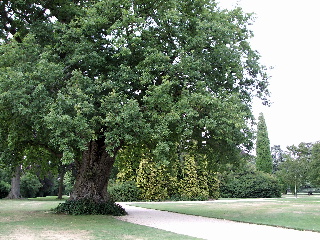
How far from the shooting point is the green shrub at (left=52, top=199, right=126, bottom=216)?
15.7 metres

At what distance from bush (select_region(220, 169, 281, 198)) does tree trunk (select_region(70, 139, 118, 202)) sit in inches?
951

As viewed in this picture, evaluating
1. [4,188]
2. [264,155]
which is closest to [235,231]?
[4,188]

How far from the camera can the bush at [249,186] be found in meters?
37.9

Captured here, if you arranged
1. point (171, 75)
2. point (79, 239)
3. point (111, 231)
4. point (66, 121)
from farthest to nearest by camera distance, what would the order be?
point (171, 75) → point (66, 121) → point (111, 231) → point (79, 239)

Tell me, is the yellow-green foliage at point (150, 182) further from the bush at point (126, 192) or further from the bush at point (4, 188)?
the bush at point (4, 188)

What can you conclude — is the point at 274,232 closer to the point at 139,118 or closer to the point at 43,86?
the point at 139,118

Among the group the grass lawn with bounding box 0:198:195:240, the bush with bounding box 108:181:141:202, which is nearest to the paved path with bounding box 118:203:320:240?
the grass lawn with bounding box 0:198:195:240

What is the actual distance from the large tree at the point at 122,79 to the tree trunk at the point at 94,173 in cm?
5

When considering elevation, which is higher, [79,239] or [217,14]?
[217,14]

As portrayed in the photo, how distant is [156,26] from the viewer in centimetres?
1452

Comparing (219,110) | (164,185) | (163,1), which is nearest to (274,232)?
(219,110)

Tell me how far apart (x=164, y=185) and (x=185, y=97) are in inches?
745

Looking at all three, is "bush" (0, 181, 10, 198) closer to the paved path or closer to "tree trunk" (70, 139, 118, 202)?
"tree trunk" (70, 139, 118, 202)

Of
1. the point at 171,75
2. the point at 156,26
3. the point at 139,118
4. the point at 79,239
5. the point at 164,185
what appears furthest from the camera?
the point at 164,185
